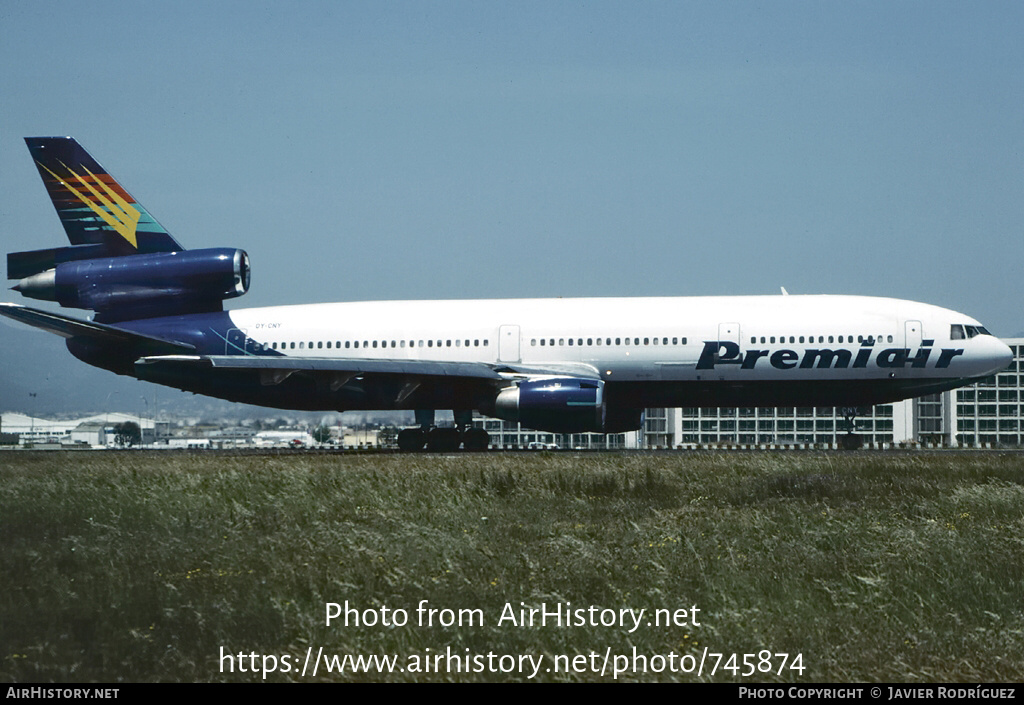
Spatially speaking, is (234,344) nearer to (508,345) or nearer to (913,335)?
(508,345)

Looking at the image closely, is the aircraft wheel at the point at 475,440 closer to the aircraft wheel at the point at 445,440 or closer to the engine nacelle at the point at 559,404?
the aircraft wheel at the point at 445,440

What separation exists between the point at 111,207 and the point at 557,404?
673 inches

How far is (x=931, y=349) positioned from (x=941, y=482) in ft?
46.0

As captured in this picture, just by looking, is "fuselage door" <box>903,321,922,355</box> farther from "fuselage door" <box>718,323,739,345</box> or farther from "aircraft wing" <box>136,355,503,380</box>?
"aircraft wing" <box>136,355,503,380</box>

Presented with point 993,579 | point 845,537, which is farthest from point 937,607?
point 845,537

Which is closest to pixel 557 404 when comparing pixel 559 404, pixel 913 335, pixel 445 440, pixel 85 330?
pixel 559 404

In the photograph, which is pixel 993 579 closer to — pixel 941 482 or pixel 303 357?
pixel 941 482

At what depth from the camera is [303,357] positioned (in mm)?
36344

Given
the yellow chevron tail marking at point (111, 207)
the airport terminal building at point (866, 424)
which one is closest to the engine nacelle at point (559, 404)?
the yellow chevron tail marking at point (111, 207)

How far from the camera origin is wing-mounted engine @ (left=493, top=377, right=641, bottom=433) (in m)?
31.5

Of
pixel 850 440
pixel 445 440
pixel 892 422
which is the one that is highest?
pixel 892 422

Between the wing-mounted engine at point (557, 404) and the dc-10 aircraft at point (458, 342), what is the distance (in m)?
0.04

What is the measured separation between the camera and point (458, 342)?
3500 centimetres

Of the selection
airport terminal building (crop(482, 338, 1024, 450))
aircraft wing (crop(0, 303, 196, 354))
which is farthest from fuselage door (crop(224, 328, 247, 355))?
airport terminal building (crop(482, 338, 1024, 450))
